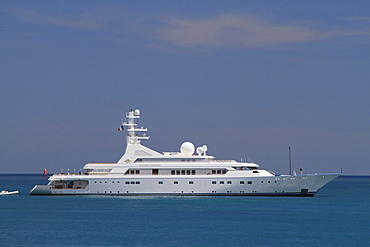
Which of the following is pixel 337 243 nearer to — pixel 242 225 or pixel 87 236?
pixel 242 225

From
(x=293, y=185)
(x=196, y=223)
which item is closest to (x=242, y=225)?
(x=196, y=223)

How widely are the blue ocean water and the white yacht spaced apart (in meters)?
0.94

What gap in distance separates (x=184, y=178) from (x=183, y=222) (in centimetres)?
1779

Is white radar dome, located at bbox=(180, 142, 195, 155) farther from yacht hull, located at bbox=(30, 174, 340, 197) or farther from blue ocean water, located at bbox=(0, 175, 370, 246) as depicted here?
blue ocean water, located at bbox=(0, 175, 370, 246)

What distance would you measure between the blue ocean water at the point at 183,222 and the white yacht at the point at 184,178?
0.94 meters

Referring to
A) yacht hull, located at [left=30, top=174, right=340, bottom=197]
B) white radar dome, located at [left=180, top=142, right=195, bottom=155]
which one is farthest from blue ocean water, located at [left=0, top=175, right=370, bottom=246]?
white radar dome, located at [left=180, top=142, right=195, bottom=155]

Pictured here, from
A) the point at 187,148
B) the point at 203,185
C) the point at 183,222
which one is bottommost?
the point at 183,222

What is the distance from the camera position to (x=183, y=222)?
45875 millimetres

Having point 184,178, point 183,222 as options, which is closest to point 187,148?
point 184,178

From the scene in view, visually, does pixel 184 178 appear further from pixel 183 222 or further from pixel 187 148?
pixel 183 222

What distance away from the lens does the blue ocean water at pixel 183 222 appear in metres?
38.6

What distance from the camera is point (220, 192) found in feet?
209

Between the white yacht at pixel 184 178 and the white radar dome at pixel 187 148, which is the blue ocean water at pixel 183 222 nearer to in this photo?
the white yacht at pixel 184 178

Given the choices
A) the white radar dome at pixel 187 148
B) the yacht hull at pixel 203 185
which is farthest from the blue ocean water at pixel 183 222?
the white radar dome at pixel 187 148
